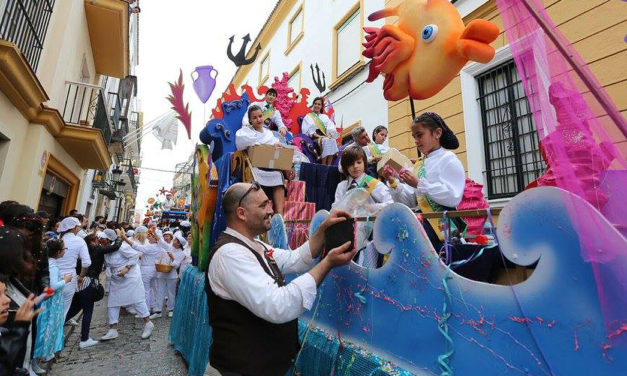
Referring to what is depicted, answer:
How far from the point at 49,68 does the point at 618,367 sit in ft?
29.8

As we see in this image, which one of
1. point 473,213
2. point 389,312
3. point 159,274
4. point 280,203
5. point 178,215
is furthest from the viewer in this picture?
point 178,215

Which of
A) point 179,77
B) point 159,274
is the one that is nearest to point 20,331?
point 179,77

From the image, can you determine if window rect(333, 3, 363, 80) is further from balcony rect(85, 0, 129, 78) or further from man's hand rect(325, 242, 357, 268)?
man's hand rect(325, 242, 357, 268)

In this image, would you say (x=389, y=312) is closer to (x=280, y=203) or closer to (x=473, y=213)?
(x=473, y=213)

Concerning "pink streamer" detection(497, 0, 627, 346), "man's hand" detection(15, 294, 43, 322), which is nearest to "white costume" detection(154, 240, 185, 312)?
"man's hand" detection(15, 294, 43, 322)

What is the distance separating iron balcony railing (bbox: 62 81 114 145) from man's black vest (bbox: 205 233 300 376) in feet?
27.2

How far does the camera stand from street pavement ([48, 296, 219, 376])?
457 cm

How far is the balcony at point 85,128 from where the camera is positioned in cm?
810

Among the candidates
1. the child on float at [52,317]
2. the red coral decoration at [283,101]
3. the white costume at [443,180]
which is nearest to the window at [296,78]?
the red coral decoration at [283,101]

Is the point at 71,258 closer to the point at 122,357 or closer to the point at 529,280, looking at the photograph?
the point at 122,357

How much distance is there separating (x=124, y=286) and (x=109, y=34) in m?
7.13

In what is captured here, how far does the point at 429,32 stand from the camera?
2773 millimetres

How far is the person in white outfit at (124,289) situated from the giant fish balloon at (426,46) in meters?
5.60

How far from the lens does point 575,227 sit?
1051 millimetres
